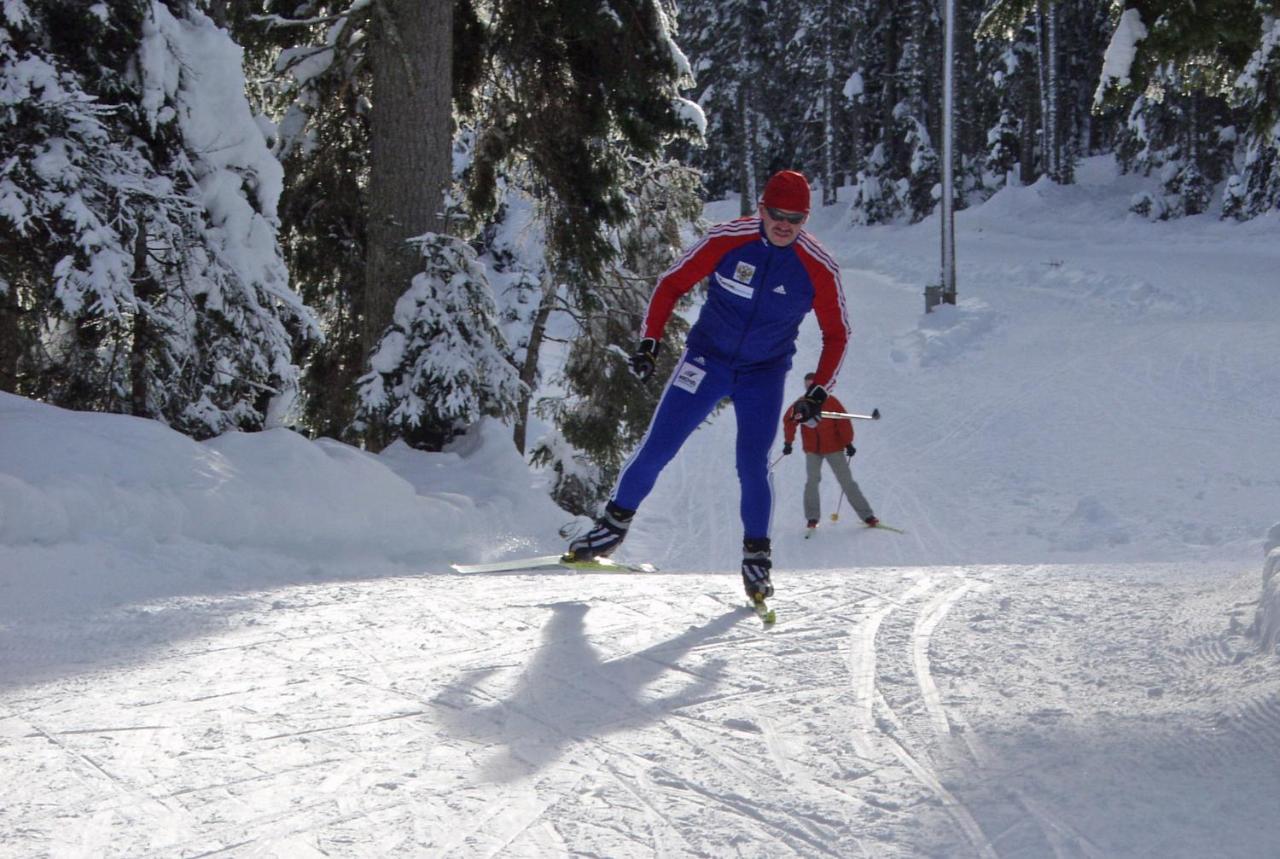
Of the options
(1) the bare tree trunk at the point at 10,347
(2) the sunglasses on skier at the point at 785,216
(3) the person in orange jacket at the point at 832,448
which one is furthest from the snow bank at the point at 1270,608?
(3) the person in orange jacket at the point at 832,448

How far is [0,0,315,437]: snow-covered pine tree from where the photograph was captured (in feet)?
20.9

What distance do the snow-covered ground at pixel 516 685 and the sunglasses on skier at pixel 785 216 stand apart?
5.83 feet

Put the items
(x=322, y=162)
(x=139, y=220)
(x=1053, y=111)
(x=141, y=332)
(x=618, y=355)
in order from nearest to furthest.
Result: (x=139, y=220)
(x=141, y=332)
(x=322, y=162)
(x=618, y=355)
(x=1053, y=111)

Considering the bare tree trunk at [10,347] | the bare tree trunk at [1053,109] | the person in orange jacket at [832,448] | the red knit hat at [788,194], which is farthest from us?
the bare tree trunk at [1053,109]

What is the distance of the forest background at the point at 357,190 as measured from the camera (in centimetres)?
663

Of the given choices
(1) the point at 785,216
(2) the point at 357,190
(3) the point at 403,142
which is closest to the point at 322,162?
(2) the point at 357,190

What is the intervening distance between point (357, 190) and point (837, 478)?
217 inches

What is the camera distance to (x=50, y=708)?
3.64 metres

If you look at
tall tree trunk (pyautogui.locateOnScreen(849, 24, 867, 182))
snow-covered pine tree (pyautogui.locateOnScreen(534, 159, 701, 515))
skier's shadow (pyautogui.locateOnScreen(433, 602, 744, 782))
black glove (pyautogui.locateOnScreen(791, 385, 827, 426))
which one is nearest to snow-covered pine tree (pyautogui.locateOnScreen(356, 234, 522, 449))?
snow-covered pine tree (pyautogui.locateOnScreen(534, 159, 701, 515))

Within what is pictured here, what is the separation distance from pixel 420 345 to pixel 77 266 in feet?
9.13

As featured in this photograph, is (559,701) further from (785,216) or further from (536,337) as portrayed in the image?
(536,337)

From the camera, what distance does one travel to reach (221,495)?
21.0ft

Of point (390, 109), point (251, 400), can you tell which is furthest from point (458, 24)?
point (251, 400)

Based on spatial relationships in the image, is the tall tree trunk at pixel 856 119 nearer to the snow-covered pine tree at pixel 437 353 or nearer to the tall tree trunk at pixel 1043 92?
the tall tree trunk at pixel 1043 92
